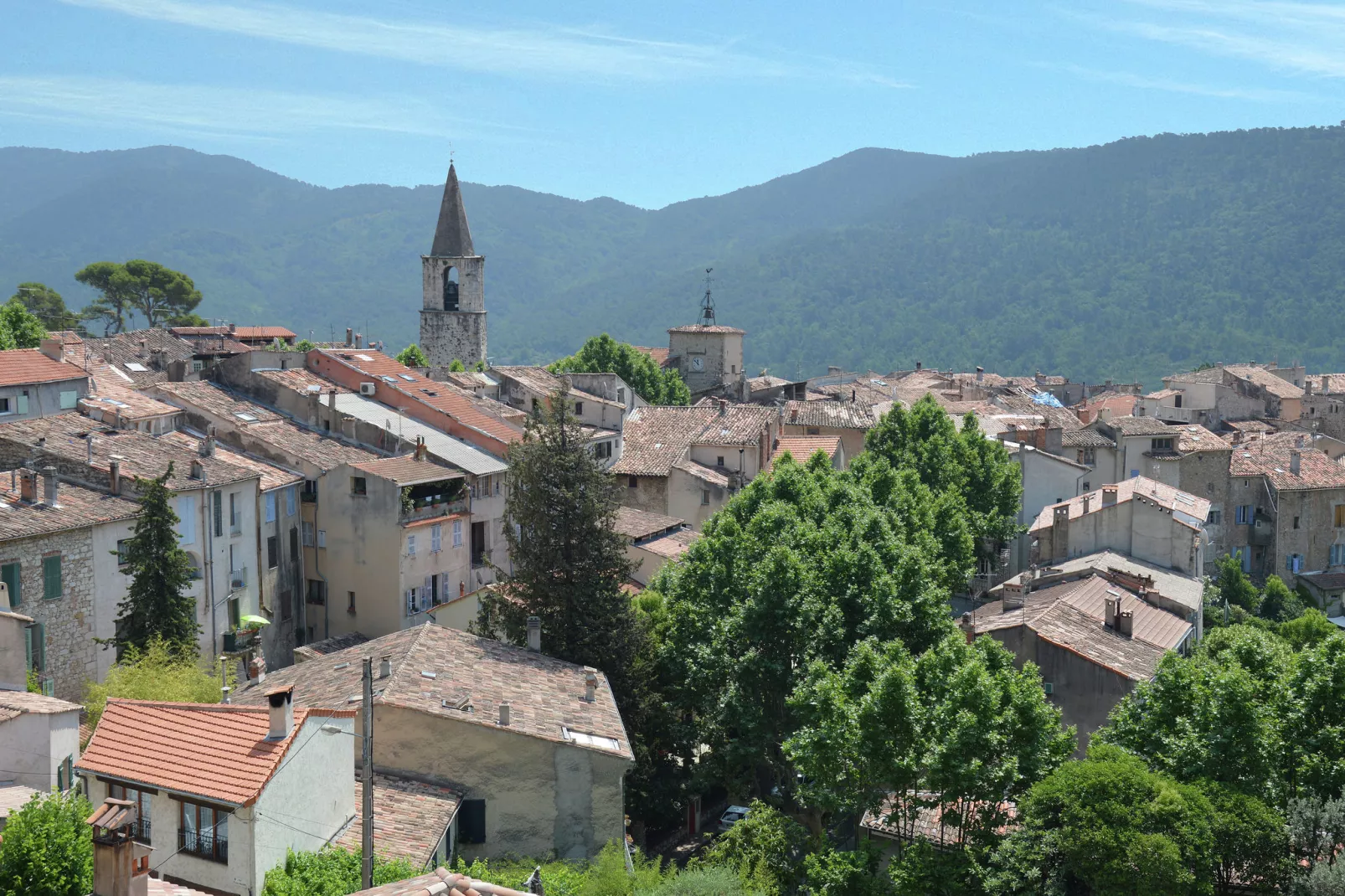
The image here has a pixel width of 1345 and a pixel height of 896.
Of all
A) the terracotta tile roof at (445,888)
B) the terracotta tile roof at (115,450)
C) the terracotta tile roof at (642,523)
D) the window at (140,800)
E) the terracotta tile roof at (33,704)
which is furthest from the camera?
the terracotta tile roof at (642,523)

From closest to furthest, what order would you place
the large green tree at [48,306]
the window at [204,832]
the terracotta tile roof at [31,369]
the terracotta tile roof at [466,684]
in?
the window at [204,832] < the terracotta tile roof at [466,684] < the terracotta tile roof at [31,369] < the large green tree at [48,306]

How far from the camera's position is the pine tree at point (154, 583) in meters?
31.8

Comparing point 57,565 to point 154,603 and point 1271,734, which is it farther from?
point 1271,734

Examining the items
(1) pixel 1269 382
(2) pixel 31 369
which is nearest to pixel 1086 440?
(1) pixel 1269 382

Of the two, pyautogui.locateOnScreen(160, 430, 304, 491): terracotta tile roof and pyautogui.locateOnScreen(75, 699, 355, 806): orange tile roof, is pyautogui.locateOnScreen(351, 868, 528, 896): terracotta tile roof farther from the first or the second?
pyautogui.locateOnScreen(160, 430, 304, 491): terracotta tile roof

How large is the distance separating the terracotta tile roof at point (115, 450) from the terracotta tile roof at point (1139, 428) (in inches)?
1935

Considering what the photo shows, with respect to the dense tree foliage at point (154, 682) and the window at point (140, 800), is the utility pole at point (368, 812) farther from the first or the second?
the dense tree foliage at point (154, 682)

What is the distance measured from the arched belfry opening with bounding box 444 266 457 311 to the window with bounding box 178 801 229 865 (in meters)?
82.3

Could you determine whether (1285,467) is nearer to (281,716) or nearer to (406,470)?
(406,470)

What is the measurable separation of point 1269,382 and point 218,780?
101152mm

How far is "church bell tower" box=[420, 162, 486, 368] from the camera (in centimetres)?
10050

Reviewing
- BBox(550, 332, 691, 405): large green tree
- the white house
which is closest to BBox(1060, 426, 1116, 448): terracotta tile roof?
BBox(550, 332, 691, 405): large green tree

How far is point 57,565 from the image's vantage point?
1249 inches

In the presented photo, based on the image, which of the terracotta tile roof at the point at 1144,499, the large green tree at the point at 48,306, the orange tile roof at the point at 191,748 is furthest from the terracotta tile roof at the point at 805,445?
the large green tree at the point at 48,306
